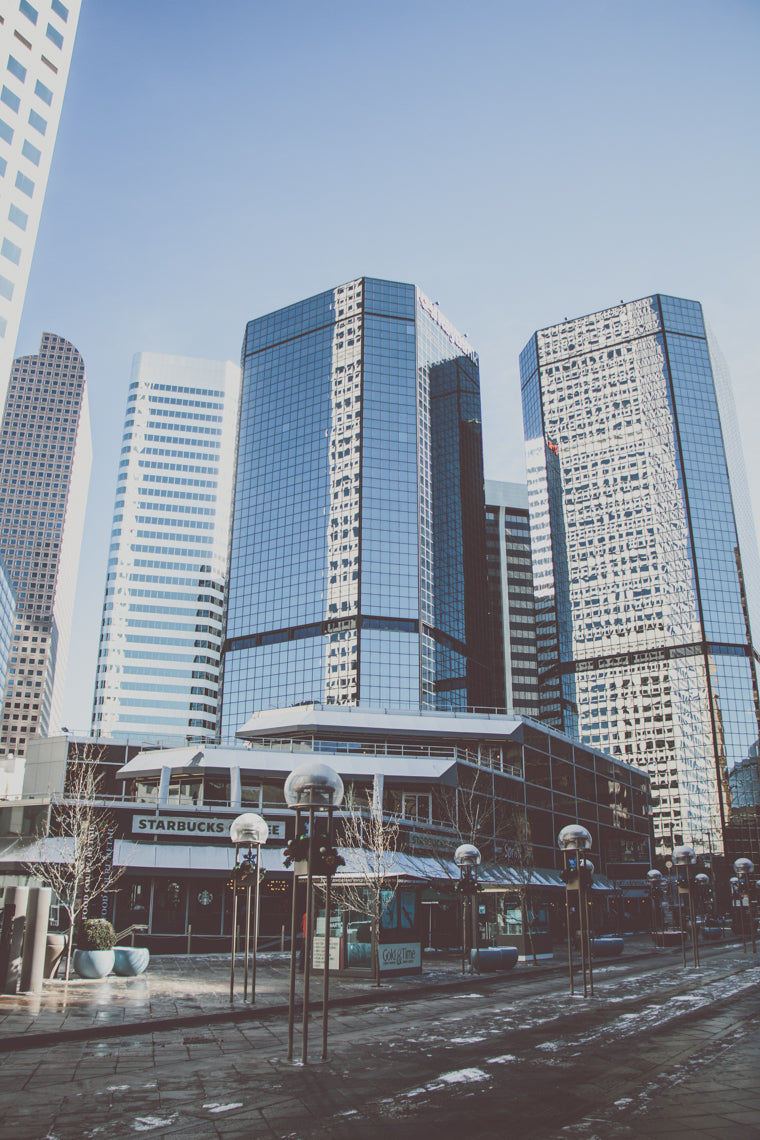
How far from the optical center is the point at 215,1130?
845cm

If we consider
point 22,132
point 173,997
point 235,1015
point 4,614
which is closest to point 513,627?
point 4,614

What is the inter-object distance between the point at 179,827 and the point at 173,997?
25789mm

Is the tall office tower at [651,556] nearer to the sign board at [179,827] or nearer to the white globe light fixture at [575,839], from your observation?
the sign board at [179,827]

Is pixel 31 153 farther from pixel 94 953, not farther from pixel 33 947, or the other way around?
pixel 33 947

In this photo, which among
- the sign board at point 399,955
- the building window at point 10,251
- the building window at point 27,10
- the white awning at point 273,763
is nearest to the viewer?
the sign board at point 399,955

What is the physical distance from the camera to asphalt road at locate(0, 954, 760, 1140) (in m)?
8.58

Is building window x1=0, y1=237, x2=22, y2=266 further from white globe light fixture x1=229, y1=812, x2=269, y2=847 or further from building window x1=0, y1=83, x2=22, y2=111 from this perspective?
white globe light fixture x1=229, y1=812, x2=269, y2=847

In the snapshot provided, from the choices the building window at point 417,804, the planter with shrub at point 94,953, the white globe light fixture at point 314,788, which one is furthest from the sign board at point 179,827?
the white globe light fixture at point 314,788

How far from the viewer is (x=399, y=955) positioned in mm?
28281

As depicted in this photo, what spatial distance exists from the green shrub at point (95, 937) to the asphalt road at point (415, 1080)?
9.37 meters

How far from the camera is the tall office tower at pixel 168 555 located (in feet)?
505

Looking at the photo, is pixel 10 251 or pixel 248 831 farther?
pixel 10 251

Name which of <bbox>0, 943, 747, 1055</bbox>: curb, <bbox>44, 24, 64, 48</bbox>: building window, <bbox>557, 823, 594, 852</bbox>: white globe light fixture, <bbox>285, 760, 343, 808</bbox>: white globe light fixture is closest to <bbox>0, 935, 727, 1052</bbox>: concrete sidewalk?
<bbox>0, 943, 747, 1055</bbox>: curb

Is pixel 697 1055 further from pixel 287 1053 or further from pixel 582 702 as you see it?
pixel 582 702
